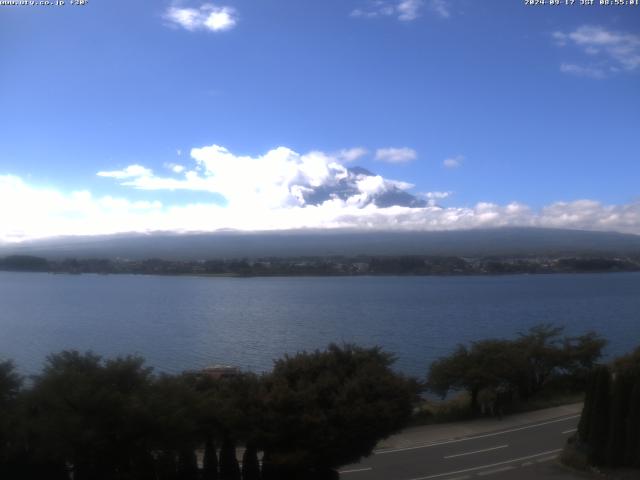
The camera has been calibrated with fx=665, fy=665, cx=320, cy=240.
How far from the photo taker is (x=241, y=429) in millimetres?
10930

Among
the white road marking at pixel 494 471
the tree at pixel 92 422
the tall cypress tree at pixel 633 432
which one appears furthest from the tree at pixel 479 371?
the tree at pixel 92 422

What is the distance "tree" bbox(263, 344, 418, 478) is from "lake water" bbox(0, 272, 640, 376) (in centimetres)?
1742

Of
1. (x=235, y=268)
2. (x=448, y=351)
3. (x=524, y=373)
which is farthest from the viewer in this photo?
(x=235, y=268)

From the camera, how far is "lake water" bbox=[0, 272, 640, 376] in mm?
33344

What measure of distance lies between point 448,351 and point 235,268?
237 ft

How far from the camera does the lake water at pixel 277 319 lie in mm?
33344

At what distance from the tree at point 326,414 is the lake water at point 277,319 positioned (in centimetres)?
1742

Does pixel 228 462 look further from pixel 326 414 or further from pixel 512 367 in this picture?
pixel 512 367

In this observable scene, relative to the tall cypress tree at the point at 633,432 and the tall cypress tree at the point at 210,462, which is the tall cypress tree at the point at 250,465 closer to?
the tall cypress tree at the point at 210,462

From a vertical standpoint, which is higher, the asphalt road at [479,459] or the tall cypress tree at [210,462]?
the tall cypress tree at [210,462]

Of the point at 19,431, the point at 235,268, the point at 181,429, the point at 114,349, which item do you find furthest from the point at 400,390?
the point at 235,268

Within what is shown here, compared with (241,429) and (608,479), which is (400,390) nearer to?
(241,429)

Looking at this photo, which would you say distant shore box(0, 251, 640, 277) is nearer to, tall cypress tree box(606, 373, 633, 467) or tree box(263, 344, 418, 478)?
tall cypress tree box(606, 373, 633, 467)

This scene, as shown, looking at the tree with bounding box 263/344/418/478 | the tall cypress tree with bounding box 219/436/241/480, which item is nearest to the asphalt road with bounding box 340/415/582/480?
the tree with bounding box 263/344/418/478
